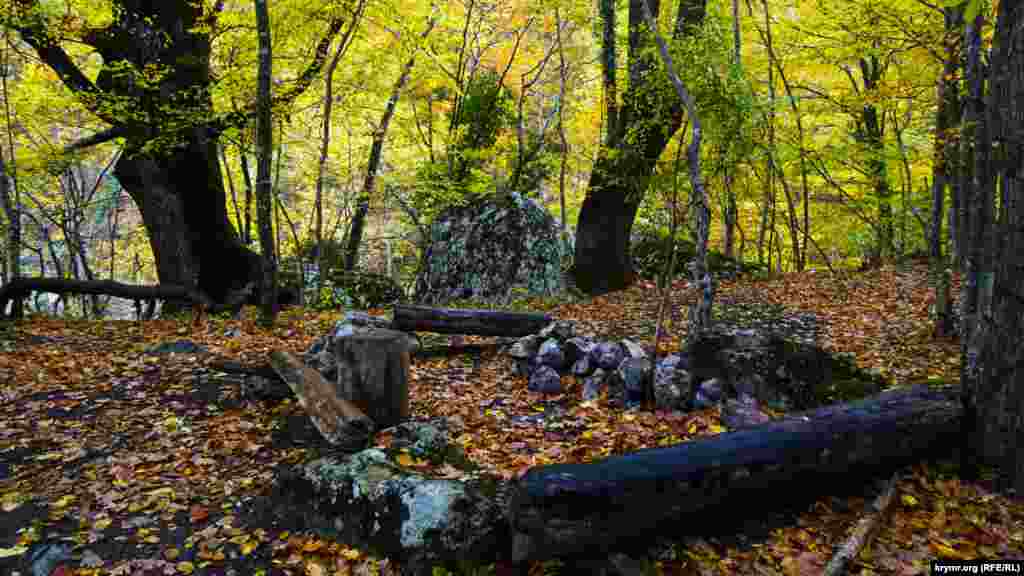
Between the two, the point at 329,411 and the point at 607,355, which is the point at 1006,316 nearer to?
the point at 607,355

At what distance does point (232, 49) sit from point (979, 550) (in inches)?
527

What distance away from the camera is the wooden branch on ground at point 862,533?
296cm

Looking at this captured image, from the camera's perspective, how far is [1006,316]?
3773mm

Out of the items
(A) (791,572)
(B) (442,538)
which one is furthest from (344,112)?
(A) (791,572)

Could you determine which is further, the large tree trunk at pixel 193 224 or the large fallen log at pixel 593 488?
the large tree trunk at pixel 193 224

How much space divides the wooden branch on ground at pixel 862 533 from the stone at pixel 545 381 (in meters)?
3.37

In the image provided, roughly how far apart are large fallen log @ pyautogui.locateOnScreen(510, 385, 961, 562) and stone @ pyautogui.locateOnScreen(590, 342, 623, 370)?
252 cm

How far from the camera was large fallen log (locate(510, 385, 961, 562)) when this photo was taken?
297 centimetres

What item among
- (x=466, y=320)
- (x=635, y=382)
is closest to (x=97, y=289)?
(x=466, y=320)

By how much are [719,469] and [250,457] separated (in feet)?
12.9

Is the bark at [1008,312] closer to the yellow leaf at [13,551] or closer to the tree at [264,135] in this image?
the yellow leaf at [13,551]

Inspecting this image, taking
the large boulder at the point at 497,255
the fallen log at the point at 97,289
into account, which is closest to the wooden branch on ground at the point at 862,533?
the large boulder at the point at 497,255

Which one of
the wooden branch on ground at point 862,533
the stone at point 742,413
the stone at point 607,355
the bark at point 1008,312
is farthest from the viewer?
the stone at point 607,355

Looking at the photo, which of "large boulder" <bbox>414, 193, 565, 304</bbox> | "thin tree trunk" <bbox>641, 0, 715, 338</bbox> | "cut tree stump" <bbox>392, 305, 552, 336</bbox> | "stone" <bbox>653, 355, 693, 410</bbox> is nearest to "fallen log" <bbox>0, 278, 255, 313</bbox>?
"cut tree stump" <bbox>392, 305, 552, 336</bbox>
